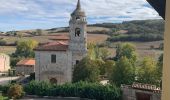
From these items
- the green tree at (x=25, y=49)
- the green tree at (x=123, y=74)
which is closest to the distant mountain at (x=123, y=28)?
the green tree at (x=25, y=49)

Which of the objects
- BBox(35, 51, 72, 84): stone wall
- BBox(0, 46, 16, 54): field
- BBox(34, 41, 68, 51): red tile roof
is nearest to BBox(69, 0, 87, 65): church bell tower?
BBox(35, 51, 72, 84): stone wall

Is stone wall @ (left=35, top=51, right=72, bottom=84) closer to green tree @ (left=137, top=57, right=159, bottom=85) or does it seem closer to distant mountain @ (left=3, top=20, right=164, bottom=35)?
green tree @ (left=137, top=57, right=159, bottom=85)

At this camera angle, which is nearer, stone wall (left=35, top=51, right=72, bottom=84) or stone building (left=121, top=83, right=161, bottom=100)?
stone building (left=121, top=83, right=161, bottom=100)

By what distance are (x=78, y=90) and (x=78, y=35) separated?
388 inches

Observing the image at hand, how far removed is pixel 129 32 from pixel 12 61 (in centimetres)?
6016

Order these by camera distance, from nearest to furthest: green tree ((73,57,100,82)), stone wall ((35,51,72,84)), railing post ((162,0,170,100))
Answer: railing post ((162,0,170,100)) → green tree ((73,57,100,82)) → stone wall ((35,51,72,84))

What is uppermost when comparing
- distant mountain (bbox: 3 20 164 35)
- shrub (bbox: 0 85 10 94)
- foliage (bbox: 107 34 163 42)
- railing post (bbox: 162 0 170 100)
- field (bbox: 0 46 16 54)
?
distant mountain (bbox: 3 20 164 35)

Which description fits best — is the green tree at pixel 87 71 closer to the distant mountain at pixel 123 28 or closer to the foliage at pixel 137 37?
the foliage at pixel 137 37

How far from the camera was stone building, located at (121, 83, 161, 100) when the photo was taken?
3478 cm

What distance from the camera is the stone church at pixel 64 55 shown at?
48094 millimetres

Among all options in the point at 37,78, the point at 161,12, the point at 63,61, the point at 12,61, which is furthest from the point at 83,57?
the point at 161,12

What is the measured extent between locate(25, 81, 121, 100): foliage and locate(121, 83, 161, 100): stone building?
0.69 metres

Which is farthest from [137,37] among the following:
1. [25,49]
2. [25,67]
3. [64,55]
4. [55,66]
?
[55,66]

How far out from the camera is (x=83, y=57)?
46781mm
